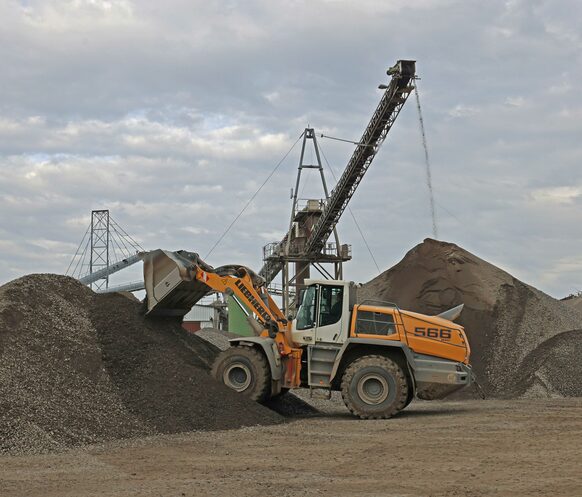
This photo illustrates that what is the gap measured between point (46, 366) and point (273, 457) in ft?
13.0

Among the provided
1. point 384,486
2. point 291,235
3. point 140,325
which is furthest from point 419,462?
point 291,235

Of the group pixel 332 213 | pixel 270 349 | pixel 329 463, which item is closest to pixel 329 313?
pixel 270 349

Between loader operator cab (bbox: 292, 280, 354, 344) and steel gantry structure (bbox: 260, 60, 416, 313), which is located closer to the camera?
loader operator cab (bbox: 292, 280, 354, 344)

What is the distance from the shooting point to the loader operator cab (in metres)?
14.9

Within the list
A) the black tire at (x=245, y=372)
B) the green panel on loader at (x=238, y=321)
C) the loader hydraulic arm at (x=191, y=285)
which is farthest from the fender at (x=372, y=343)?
the green panel on loader at (x=238, y=321)

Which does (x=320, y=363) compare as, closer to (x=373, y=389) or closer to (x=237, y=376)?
(x=373, y=389)

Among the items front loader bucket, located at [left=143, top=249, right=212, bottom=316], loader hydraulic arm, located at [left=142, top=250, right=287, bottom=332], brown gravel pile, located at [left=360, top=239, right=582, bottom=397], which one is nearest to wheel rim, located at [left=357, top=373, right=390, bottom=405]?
loader hydraulic arm, located at [left=142, top=250, right=287, bottom=332]

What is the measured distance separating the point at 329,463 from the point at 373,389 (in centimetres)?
501

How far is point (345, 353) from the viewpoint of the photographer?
15.0 m

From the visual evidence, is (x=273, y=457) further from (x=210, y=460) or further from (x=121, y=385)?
(x=121, y=385)

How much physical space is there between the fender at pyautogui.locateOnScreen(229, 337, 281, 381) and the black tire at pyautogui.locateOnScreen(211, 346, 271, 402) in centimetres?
11

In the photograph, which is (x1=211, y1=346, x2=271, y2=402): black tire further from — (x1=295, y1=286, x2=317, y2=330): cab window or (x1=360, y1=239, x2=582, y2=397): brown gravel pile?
(x1=360, y1=239, x2=582, y2=397): brown gravel pile

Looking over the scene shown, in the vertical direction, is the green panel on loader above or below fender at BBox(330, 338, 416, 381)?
above

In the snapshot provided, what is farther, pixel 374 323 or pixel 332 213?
pixel 332 213
